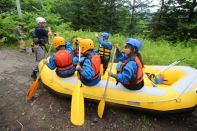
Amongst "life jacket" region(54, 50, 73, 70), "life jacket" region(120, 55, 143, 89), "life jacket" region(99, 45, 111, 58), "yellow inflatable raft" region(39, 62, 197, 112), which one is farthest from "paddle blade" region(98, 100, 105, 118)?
"life jacket" region(99, 45, 111, 58)

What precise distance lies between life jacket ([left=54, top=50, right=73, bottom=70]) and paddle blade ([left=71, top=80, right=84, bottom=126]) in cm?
82

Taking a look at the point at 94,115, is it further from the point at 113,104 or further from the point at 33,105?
the point at 33,105

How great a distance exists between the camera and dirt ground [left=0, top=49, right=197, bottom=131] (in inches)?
207

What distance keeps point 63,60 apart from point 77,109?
1.58 meters

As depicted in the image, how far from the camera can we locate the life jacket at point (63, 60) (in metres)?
5.82

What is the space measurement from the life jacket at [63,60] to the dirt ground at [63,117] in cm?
90

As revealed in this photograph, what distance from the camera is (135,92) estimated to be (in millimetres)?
5246

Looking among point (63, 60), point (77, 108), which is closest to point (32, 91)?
point (63, 60)

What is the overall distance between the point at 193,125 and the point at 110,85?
2082mm

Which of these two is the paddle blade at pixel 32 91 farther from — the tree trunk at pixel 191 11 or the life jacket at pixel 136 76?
the tree trunk at pixel 191 11

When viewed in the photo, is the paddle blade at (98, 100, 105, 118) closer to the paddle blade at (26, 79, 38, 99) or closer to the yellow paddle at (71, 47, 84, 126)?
the yellow paddle at (71, 47, 84, 126)

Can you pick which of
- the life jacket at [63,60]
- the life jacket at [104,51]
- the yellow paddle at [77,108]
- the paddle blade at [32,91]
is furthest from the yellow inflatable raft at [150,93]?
the life jacket at [104,51]

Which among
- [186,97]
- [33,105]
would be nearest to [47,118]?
[33,105]

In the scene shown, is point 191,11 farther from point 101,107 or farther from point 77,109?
point 77,109
